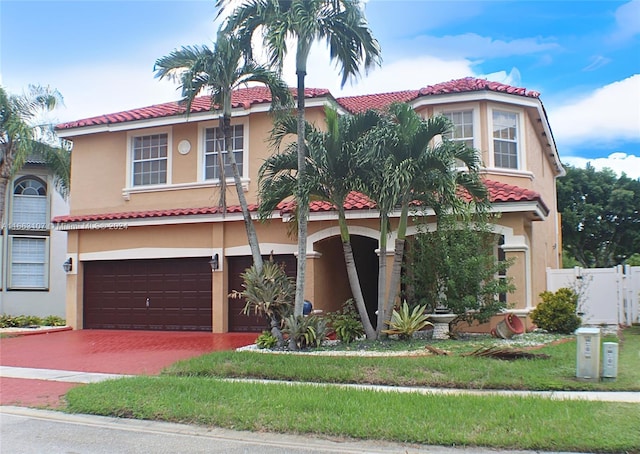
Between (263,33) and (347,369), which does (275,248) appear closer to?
(263,33)

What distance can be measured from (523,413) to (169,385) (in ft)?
17.2

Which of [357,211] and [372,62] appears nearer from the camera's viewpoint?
[372,62]

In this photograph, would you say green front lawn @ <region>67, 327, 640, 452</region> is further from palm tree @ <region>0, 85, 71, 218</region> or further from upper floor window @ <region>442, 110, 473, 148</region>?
palm tree @ <region>0, 85, 71, 218</region>

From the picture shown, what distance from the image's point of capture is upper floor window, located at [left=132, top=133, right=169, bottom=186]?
65.4ft

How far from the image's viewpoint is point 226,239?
711 inches

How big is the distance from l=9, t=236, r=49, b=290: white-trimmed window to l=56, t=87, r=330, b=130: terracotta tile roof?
7.00 meters

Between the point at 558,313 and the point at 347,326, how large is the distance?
514cm

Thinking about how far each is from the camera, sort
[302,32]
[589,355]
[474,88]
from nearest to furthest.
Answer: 1. [589,355]
2. [302,32]
3. [474,88]

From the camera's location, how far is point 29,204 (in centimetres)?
2609

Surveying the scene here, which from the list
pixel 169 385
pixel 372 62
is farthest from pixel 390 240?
pixel 169 385

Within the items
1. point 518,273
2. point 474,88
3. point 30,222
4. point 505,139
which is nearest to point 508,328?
point 518,273

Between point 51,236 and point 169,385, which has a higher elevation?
point 51,236

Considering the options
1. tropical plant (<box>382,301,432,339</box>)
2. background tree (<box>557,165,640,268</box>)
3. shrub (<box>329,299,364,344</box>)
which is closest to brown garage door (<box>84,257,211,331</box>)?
shrub (<box>329,299,364,344</box>)

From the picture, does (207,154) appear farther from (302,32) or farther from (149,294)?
(302,32)
